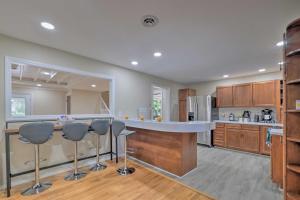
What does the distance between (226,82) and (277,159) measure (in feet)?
11.8

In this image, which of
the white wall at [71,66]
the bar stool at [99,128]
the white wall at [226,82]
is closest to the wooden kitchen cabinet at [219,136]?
the white wall at [226,82]

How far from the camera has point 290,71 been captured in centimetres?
181

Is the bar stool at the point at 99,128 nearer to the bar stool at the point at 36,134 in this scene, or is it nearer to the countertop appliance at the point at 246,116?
the bar stool at the point at 36,134

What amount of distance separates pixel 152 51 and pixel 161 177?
8.14 feet

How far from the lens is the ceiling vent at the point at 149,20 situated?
6.31 feet

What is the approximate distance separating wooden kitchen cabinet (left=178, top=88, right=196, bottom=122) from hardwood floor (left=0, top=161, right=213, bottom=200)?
3531mm

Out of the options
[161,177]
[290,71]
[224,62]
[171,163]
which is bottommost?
[161,177]

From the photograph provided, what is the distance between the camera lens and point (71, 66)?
10.6 feet

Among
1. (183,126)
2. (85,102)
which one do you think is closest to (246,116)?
(183,126)

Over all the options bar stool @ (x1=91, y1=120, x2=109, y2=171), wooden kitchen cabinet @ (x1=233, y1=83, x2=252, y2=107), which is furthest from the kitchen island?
wooden kitchen cabinet @ (x1=233, y1=83, x2=252, y2=107)

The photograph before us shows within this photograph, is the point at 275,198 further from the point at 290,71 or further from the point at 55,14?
the point at 55,14

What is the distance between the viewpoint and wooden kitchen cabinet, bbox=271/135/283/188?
2422 mm

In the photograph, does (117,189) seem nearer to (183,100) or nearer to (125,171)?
(125,171)

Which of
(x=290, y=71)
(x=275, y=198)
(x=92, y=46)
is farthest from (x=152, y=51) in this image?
(x=275, y=198)
